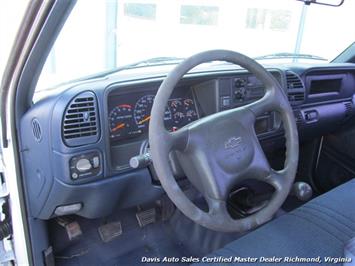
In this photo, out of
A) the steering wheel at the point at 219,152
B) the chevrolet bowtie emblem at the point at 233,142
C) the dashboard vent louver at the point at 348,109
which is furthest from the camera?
the dashboard vent louver at the point at 348,109

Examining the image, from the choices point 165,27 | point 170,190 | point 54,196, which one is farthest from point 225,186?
point 165,27

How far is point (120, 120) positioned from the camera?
51.7 inches

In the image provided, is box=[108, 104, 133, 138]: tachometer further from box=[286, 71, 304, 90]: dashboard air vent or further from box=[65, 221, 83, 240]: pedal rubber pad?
box=[286, 71, 304, 90]: dashboard air vent

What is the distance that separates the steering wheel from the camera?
3.15ft

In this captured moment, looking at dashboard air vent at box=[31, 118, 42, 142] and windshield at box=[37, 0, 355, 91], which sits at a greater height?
windshield at box=[37, 0, 355, 91]

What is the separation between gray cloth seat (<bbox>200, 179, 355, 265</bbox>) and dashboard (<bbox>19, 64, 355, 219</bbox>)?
1.41ft

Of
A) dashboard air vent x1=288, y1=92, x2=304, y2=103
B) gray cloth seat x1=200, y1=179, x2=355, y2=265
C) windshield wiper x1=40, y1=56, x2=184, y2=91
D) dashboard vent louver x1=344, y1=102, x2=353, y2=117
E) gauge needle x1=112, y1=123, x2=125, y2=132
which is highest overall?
windshield wiper x1=40, y1=56, x2=184, y2=91

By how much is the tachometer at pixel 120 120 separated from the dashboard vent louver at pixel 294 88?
0.96 meters

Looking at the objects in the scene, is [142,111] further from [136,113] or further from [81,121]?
[81,121]

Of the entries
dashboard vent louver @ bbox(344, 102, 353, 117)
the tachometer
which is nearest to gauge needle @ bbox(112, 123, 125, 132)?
the tachometer

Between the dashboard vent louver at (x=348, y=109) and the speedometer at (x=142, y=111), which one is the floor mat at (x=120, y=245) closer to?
the speedometer at (x=142, y=111)

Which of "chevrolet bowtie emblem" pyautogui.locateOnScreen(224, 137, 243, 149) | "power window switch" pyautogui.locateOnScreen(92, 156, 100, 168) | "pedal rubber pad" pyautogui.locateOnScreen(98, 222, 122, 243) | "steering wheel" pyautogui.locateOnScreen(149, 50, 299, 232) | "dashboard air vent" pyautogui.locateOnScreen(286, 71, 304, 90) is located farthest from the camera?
"dashboard air vent" pyautogui.locateOnScreen(286, 71, 304, 90)

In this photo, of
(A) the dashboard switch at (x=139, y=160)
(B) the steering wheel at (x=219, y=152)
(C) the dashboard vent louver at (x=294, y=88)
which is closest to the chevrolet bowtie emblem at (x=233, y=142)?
(B) the steering wheel at (x=219, y=152)

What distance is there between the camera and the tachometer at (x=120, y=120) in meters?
1.29
